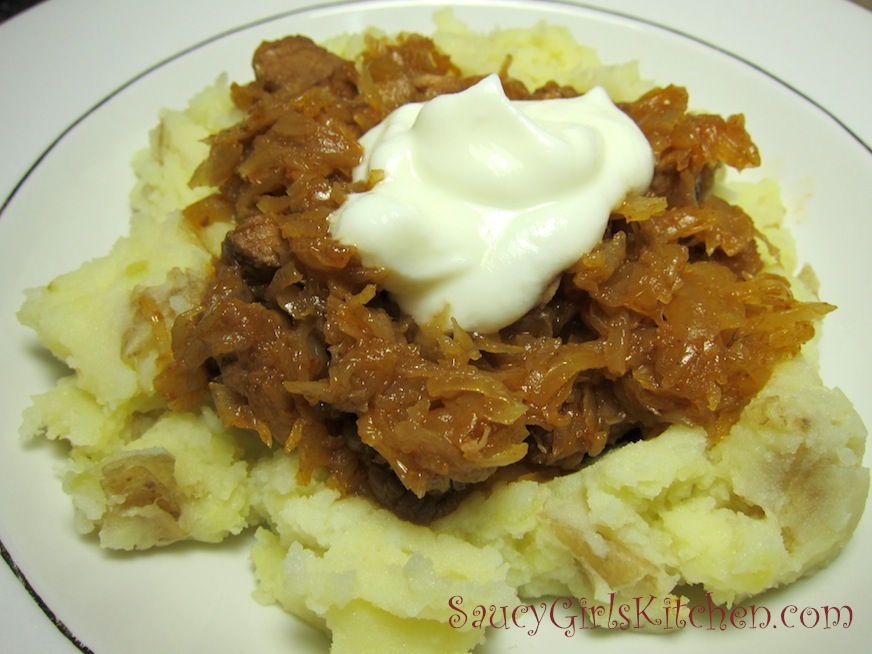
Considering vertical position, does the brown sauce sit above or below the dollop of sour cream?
below

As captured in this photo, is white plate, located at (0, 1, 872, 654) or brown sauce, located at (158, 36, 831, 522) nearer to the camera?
brown sauce, located at (158, 36, 831, 522)

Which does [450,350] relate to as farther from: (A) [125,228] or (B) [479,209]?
(A) [125,228]

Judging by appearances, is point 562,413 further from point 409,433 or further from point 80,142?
point 80,142

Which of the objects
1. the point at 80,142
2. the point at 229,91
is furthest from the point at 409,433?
the point at 80,142

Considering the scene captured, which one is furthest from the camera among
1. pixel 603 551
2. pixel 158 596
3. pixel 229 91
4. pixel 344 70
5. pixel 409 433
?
pixel 229 91

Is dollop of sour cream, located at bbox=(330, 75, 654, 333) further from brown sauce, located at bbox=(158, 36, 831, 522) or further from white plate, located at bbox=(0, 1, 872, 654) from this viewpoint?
white plate, located at bbox=(0, 1, 872, 654)

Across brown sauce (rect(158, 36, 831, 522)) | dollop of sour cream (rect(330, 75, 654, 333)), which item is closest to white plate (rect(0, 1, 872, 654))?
brown sauce (rect(158, 36, 831, 522))

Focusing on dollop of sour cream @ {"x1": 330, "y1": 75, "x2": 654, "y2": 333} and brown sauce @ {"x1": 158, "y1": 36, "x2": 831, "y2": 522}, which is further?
dollop of sour cream @ {"x1": 330, "y1": 75, "x2": 654, "y2": 333}
